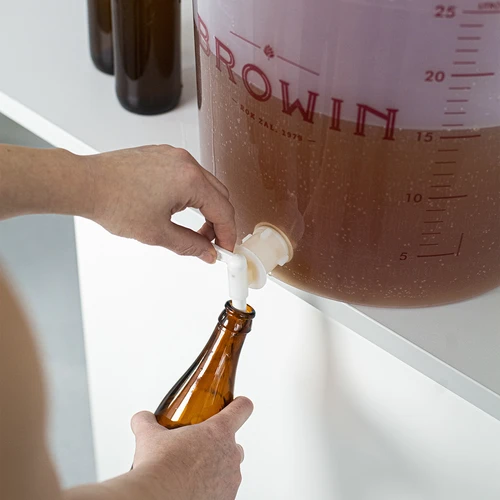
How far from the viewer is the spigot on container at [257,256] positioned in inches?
21.2

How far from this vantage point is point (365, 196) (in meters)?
0.49

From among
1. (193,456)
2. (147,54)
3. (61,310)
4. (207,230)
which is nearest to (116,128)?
(147,54)

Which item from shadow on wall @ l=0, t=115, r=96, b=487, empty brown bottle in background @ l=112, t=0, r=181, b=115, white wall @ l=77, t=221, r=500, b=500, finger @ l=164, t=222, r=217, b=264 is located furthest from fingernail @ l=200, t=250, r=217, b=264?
shadow on wall @ l=0, t=115, r=96, b=487

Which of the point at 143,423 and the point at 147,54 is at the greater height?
the point at 147,54

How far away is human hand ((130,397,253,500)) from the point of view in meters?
0.56

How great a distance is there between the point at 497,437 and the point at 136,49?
44 cm

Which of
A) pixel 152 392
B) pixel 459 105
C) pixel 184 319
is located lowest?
pixel 152 392

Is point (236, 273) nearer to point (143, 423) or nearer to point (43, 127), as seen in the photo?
point (143, 423)

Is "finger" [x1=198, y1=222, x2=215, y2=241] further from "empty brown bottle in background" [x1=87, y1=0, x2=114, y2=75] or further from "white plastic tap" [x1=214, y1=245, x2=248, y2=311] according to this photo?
"empty brown bottle in background" [x1=87, y1=0, x2=114, y2=75]

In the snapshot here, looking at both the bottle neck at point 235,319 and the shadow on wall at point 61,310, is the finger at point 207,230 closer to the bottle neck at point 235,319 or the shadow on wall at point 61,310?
the bottle neck at point 235,319

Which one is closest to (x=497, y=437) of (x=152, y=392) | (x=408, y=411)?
(x=408, y=411)

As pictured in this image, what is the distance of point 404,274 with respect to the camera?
523 mm

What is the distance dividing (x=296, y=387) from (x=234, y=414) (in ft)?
0.30

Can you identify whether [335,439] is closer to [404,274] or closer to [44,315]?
[404,274]
